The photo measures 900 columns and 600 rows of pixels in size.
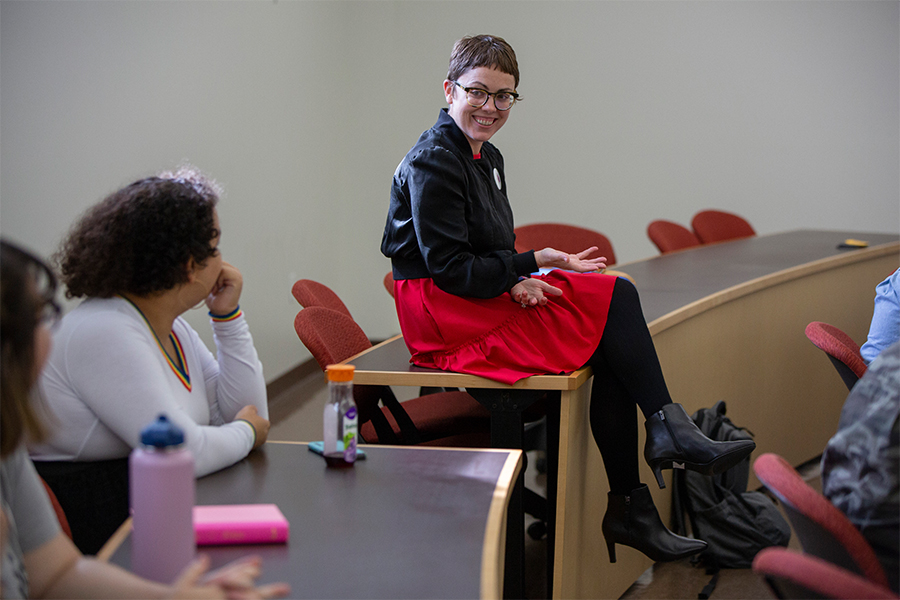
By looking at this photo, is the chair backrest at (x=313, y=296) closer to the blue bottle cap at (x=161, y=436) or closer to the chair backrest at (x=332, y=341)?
the chair backrest at (x=332, y=341)

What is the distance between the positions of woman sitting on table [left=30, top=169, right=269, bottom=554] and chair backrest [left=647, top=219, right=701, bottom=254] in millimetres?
2951

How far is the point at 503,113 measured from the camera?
2.00 metres

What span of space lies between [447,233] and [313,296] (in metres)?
0.58

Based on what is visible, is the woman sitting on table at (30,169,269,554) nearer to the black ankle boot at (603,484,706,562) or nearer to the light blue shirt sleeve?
the black ankle boot at (603,484,706,562)

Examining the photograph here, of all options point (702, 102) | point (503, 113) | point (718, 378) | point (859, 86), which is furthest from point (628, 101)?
point (503, 113)

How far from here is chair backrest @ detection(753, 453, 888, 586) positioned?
1018 millimetres

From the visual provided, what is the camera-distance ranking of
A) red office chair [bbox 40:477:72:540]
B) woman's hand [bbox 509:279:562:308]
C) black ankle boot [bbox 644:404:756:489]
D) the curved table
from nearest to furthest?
red office chair [bbox 40:477:72:540] < black ankle boot [bbox 644:404:756:489] < woman's hand [bbox 509:279:562:308] < the curved table

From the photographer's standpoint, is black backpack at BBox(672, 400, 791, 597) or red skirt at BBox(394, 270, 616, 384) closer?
red skirt at BBox(394, 270, 616, 384)

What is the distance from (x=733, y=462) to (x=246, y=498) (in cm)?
117

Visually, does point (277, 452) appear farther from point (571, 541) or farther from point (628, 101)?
point (628, 101)

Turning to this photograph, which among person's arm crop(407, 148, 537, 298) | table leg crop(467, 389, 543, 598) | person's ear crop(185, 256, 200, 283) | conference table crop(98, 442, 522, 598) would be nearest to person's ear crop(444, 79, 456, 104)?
person's arm crop(407, 148, 537, 298)

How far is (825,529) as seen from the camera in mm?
1023

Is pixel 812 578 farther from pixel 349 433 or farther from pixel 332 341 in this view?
pixel 332 341

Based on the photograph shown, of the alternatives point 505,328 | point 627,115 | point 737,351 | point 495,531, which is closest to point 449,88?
point 505,328
